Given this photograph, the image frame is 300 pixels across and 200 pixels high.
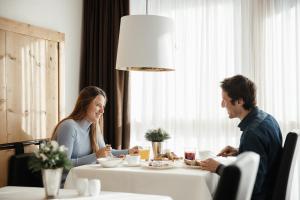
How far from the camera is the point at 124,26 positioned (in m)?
3.16

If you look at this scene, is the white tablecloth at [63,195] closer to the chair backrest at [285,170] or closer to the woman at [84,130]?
the chair backrest at [285,170]

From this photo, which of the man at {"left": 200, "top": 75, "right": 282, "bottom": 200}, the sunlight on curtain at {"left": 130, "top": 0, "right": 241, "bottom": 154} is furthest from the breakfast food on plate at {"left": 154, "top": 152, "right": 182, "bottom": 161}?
the sunlight on curtain at {"left": 130, "top": 0, "right": 241, "bottom": 154}

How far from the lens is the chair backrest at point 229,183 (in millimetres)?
1229

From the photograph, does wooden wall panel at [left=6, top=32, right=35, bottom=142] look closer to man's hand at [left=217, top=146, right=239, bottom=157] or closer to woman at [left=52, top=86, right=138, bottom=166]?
woman at [left=52, top=86, right=138, bottom=166]

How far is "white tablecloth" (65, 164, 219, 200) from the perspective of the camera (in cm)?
259

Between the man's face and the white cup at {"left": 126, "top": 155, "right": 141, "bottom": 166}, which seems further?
the white cup at {"left": 126, "top": 155, "right": 141, "bottom": 166}

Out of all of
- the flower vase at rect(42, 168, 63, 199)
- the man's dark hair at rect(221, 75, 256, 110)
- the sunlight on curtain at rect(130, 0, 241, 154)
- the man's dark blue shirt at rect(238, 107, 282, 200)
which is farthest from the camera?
the sunlight on curtain at rect(130, 0, 241, 154)

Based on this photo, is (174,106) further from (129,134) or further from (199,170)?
(199,170)

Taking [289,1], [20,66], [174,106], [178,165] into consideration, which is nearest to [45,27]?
[20,66]

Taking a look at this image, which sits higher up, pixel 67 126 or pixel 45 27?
pixel 45 27

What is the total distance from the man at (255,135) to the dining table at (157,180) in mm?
111

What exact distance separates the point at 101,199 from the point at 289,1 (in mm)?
2758

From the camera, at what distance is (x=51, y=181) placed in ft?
7.14

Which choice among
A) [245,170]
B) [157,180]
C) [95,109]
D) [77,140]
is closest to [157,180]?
[157,180]
